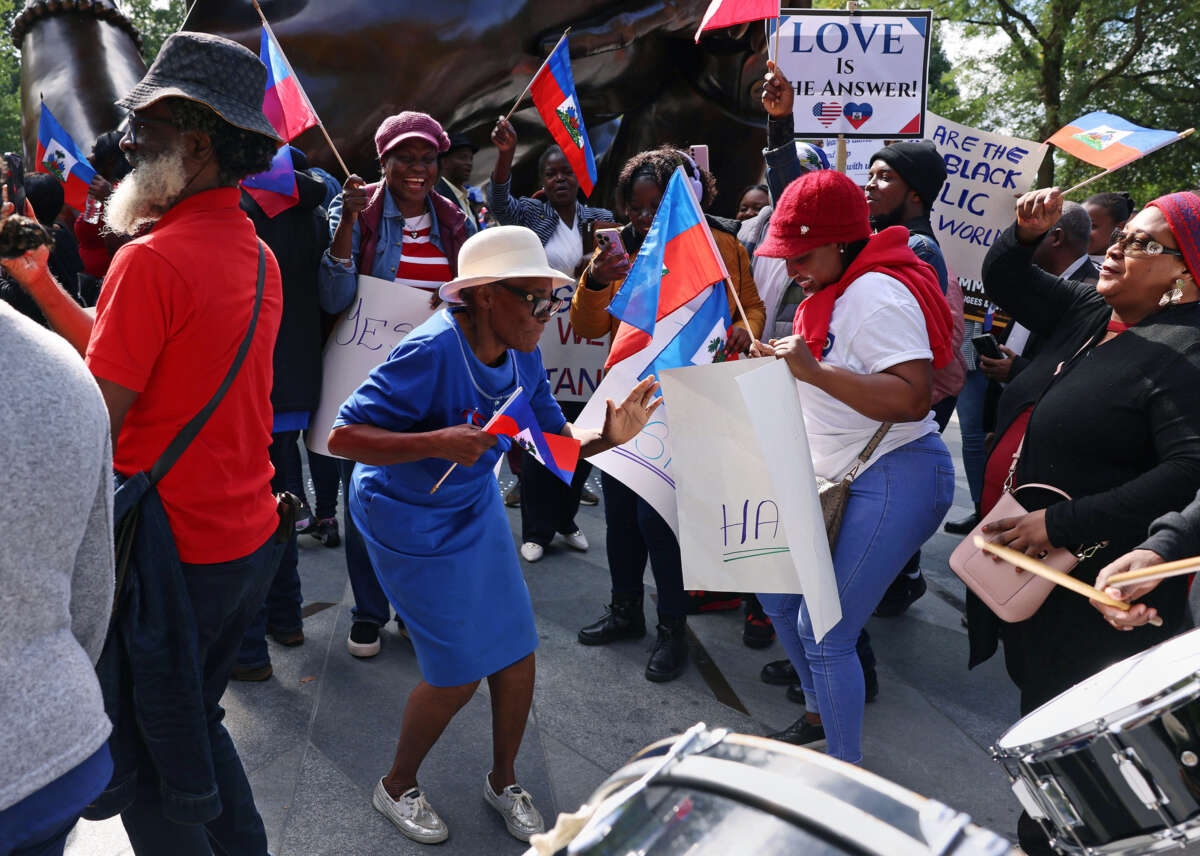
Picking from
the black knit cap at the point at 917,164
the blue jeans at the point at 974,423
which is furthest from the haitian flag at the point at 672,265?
the blue jeans at the point at 974,423

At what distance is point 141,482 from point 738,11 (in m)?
3.41

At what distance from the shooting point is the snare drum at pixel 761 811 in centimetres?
115

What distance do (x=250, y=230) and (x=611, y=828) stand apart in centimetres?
172

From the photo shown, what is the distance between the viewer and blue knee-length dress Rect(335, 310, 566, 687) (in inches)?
104

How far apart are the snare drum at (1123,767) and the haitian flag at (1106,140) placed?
3.65 metres

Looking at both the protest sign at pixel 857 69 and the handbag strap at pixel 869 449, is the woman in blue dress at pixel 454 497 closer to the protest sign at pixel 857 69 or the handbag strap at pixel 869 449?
the handbag strap at pixel 869 449

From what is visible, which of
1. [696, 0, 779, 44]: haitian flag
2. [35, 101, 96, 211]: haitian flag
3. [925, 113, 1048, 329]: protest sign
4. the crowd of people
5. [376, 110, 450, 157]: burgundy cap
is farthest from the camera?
[35, 101, 96, 211]: haitian flag

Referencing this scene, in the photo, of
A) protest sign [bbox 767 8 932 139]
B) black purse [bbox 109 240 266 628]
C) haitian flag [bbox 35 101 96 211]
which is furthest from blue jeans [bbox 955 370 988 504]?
haitian flag [bbox 35 101 96 211]

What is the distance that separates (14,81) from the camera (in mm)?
29625

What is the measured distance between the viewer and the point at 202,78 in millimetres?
2209

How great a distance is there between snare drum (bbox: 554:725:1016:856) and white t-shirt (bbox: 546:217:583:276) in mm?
4131

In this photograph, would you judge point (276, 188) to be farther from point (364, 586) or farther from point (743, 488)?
point (743, 488)

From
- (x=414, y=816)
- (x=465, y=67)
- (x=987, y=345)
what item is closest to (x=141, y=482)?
(x=414, y=816)

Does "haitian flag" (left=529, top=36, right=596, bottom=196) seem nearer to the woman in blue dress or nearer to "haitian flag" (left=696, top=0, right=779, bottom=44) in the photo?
"haitian flag" (left=696, top=0, right=779, bottom=44)
